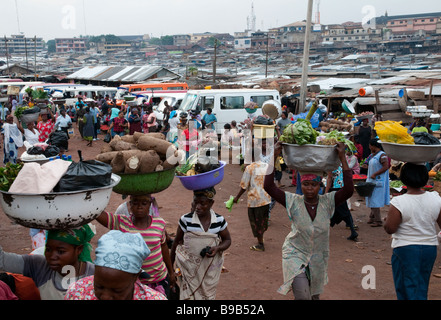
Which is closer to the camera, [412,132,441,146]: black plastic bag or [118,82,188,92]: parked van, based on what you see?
[412,132,441,146]: black plastic bag

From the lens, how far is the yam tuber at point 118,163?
3924 mm

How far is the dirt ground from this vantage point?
19.3ft

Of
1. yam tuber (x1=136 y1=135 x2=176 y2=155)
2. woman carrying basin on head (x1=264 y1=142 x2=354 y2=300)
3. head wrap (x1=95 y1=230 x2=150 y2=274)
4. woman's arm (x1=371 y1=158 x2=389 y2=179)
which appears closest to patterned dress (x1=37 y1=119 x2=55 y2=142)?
woman's arm (x1=371 y1=158 x2=389 y2=179)

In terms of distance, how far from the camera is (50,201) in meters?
2.74

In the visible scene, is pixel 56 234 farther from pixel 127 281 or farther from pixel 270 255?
pixel 270 255

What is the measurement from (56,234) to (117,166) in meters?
1.00

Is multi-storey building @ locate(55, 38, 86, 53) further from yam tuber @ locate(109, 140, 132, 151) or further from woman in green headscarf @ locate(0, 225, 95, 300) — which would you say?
woman in green headscarf @ locate(0, 225, 95, 300)

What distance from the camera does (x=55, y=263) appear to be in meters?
3.05

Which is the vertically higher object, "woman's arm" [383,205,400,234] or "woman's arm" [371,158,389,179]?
"woman's arm" [383,205,400,234]

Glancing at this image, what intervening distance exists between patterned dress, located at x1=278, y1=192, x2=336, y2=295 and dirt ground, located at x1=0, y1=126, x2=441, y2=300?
61.7 inches

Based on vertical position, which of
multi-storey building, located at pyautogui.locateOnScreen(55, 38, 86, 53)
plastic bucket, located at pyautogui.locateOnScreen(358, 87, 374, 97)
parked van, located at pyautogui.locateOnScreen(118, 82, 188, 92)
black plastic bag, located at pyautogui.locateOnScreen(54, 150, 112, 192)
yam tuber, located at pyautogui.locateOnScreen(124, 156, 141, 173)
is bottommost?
parked van, located at pyautogui.locateOnScreen(118, 82, 188, 92)

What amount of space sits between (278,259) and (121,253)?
4.81 m

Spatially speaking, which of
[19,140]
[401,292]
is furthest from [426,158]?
[19,140]

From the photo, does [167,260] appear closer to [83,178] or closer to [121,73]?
[83,178]
